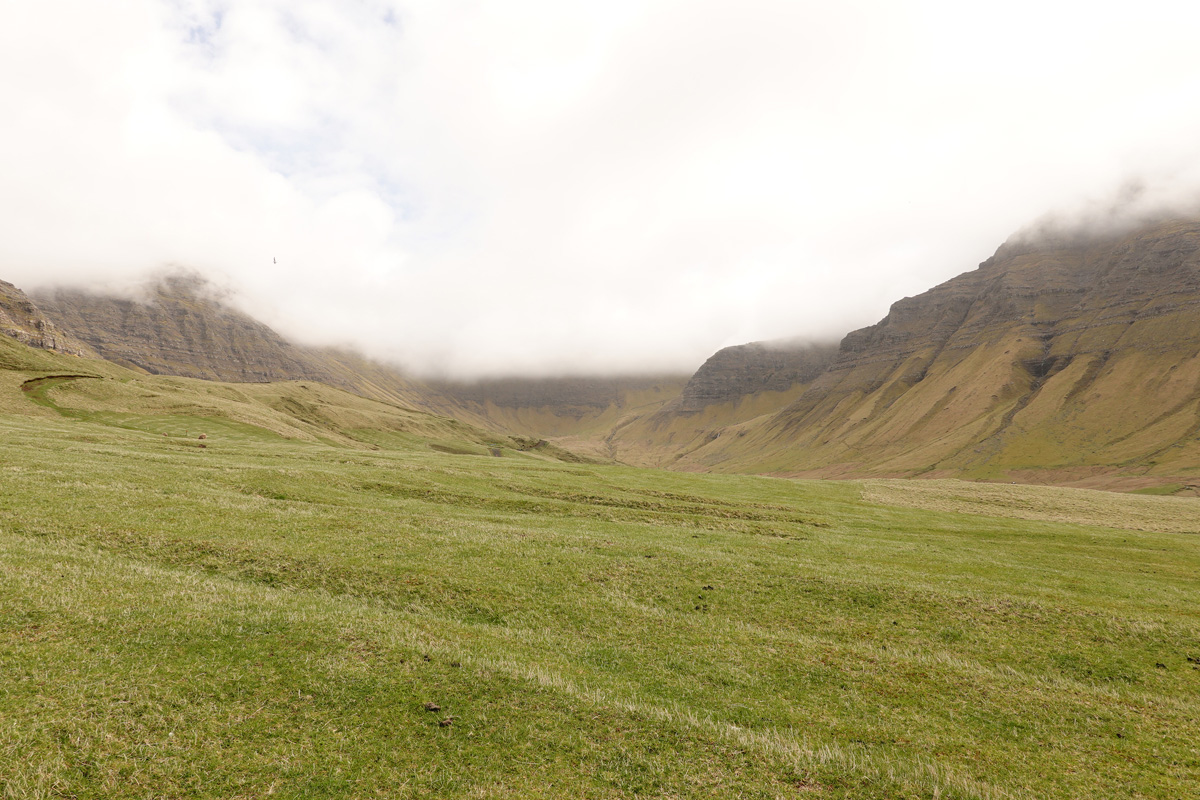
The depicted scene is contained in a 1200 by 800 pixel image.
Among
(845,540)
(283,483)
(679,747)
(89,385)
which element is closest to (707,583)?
(679,747)

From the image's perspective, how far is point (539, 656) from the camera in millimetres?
15125

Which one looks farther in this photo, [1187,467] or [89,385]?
[1187,467]

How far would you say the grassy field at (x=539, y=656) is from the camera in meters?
9.81

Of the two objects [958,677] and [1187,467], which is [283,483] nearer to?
[958,677]

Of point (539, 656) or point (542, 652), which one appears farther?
point (542, 652)

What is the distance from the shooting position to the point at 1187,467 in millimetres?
146875

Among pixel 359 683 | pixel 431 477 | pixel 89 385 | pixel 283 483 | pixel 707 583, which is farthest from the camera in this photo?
pixel 89 385

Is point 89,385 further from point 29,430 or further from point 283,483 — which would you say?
point 283,483

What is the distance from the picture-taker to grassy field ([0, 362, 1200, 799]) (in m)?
9.81

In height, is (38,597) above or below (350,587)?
above

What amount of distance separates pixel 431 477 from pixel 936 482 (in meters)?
71.9

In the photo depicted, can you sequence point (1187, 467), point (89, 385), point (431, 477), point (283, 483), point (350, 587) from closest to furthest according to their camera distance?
1. point (350, 587)
2. point (283, 483)
3. point (431, 477)
4. point (89, 385)
5. point (1187, 467)

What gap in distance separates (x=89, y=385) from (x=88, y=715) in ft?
380

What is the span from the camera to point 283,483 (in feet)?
117
